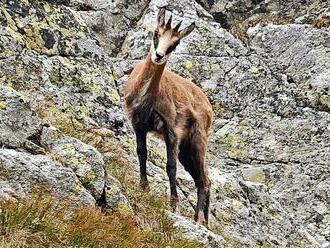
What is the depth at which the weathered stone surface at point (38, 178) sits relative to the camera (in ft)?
23.6

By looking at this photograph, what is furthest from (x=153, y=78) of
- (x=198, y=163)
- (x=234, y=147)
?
(x=234, y=147)

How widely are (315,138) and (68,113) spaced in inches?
344

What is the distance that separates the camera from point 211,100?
18.6 metres

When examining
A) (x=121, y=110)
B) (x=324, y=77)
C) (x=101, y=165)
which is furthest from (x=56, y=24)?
(x=324, y=77)

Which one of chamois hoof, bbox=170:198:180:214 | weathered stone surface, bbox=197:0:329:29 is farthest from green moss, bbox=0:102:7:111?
weathered stone surface, bbox=197:0:329:29

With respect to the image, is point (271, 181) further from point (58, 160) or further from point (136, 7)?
point (58, 160)

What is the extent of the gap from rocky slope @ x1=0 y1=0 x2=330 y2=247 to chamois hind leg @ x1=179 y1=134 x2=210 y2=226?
42cm

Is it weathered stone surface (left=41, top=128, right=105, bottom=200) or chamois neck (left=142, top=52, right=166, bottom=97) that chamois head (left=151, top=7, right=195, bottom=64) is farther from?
weathered stone surface (left=41, top=128, right=105, bottom=200)

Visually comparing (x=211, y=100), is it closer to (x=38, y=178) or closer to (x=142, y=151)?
(x=142, y=151)

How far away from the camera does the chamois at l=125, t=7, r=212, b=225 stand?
10.5 meters

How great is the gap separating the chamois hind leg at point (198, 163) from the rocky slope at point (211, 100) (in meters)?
0.42

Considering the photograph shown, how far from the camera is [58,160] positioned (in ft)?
27.0

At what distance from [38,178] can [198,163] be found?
189 inches

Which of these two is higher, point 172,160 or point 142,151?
point 172,160
